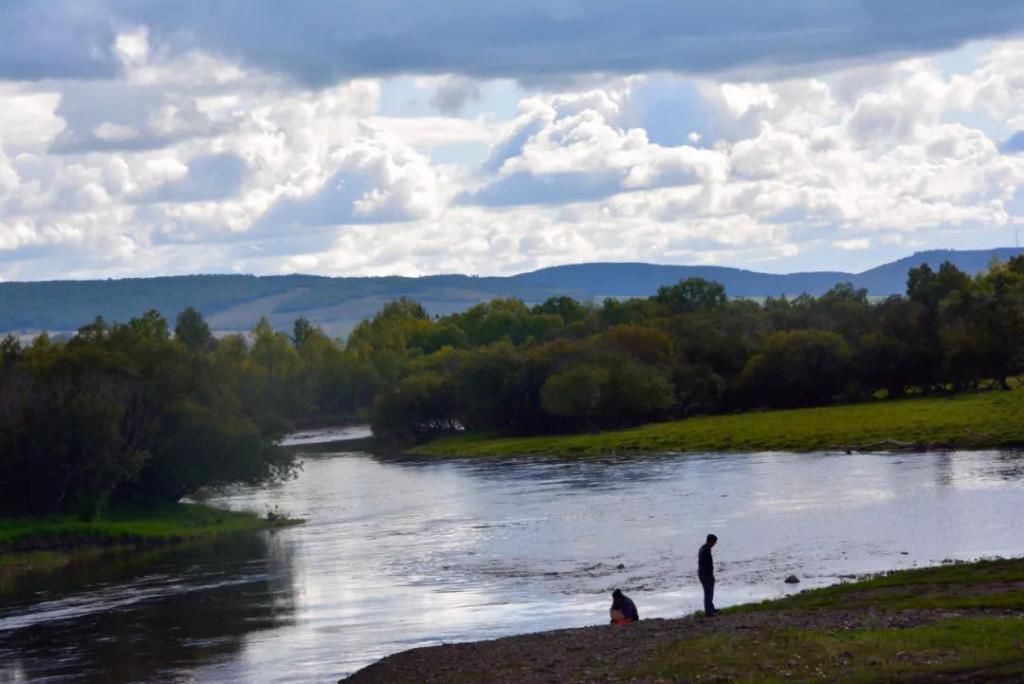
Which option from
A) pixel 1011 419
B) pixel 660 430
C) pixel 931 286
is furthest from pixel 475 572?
pixel 931 286

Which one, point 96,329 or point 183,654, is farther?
point 96,329

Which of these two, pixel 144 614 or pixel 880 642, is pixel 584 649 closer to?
pixel 880 642

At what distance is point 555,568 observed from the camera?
2721 inches

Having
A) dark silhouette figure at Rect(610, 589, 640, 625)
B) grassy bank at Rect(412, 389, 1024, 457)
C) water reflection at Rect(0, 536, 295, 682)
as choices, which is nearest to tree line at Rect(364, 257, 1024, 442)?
grassy bank at Rect(412, 389, 1024, 457)

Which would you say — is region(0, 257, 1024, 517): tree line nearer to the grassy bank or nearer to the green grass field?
the grassy bank

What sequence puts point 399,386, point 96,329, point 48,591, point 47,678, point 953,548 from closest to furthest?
1. point 47,678
2. point 953,548
3. point 48,591
4. point 96,329
5. point 399,386

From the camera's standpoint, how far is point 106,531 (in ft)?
315

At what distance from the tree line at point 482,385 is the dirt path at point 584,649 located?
56.9 meters

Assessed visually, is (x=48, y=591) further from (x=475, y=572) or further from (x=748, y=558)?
(x=748, y=558)

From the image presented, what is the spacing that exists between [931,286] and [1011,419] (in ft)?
180

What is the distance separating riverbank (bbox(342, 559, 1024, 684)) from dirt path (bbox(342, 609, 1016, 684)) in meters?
0.04

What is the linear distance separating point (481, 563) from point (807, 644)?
1458 inches

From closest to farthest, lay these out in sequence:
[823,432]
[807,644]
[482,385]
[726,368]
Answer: [807,644], [823,432], [726,368], [482,385]

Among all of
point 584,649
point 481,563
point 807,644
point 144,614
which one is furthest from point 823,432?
point 807,644
